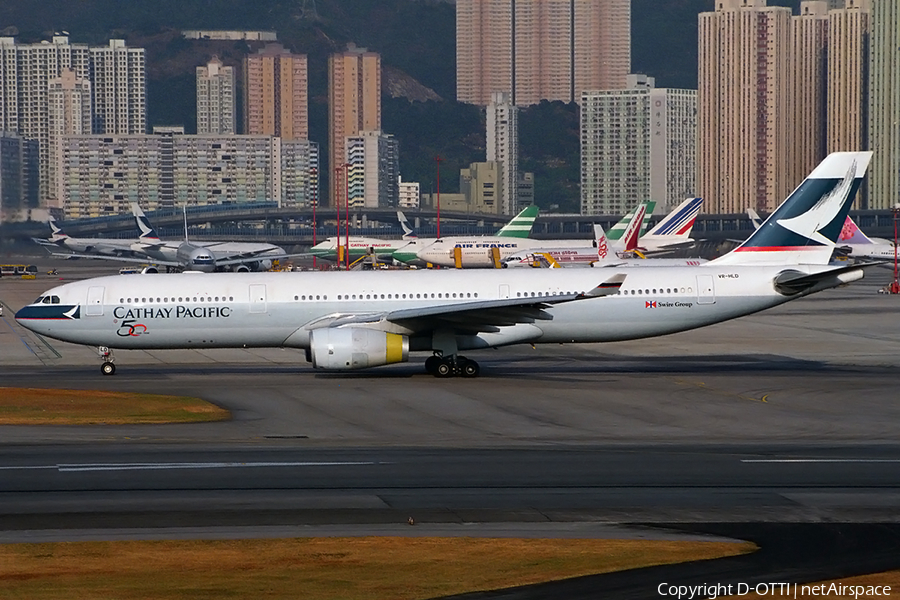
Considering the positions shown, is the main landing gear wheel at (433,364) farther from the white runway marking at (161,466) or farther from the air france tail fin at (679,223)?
the air france tail fin at (679,223)

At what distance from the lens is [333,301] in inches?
1518

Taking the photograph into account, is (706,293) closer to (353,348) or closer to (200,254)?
(353,348)

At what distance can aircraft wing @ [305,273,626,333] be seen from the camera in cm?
3594

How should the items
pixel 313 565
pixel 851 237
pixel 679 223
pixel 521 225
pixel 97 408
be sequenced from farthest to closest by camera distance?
pixel 521 225 < pixel 679 223 < pixel 851 237 < pixel 97 408 < pixel 313 565

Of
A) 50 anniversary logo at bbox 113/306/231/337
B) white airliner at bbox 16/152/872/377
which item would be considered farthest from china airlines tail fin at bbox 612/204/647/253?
50 anniversary logo at bbox 113/306/231/337

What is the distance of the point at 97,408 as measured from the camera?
3170cm

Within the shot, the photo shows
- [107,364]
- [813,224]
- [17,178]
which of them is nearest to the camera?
[813,224]

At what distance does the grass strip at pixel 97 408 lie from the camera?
30141 mm

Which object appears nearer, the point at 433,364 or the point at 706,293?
the point at 433,364

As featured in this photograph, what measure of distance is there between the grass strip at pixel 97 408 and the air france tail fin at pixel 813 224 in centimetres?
1703

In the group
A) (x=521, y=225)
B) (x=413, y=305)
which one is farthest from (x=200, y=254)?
(x=413, y=305)

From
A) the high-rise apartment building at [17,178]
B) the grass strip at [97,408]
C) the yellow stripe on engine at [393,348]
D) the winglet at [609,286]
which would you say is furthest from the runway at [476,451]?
the high-rise apartment building at [17,178]

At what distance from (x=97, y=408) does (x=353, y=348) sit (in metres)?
7.22

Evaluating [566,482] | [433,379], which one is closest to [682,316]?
[433,379]
